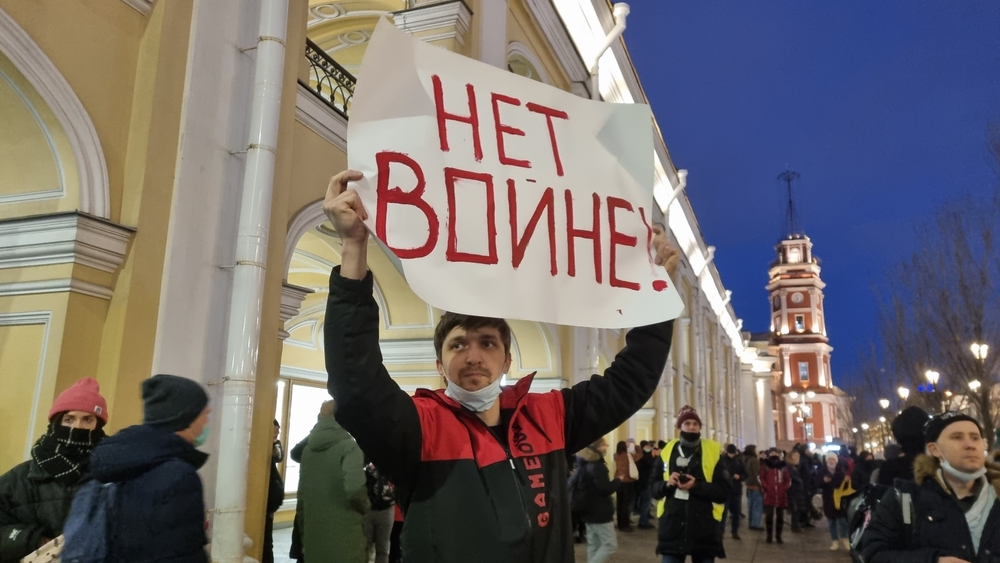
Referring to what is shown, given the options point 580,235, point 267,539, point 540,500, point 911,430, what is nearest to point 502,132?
point 580,235

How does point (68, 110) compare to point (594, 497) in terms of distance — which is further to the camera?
point (594, 497)

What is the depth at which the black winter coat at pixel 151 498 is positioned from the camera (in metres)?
2.25

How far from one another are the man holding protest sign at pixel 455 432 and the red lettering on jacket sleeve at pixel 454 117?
0.43 meters

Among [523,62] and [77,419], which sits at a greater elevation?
[523,62]

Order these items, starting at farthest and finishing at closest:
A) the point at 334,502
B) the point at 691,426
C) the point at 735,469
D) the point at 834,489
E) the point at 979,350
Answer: the point at 979,350 → the point at 735,469 → the point at 834,489 → the point at 691,426 → the point at 334,502

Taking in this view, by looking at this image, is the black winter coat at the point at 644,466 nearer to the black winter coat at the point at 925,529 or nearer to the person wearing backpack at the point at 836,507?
the person wearing backpack at the point at 836,507

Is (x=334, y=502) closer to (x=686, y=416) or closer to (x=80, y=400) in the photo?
(x=80, y=400)

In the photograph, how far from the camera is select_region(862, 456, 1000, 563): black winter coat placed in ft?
9.19

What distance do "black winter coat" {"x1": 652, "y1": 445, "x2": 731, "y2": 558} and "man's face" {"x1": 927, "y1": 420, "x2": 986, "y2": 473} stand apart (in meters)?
2.23

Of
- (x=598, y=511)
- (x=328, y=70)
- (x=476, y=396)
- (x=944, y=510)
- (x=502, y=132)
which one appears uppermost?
(x=328, y=70)

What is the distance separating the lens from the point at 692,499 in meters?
5.16

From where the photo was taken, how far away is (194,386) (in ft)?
8.64

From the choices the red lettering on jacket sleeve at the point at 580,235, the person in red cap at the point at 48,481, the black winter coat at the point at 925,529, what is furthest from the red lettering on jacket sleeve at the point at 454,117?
the black winter coat at the point at 925,529

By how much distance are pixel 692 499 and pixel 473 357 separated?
3726mm
